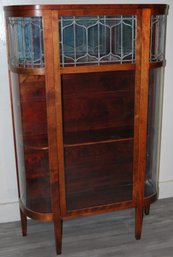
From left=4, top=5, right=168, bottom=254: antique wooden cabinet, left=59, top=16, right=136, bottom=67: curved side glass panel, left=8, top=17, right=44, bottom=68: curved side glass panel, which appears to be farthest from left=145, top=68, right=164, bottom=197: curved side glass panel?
left=8, top=17, right=44, bottom=68: curved side glass panel

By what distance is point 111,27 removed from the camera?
1.65 m

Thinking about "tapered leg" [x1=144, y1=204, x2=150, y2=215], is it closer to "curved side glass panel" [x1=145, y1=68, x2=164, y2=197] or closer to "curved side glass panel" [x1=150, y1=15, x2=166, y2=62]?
"curved side glass panel" [x1=145, y1=68, x2=164, y2=197]

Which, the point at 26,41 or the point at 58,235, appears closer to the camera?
the point at 26,41

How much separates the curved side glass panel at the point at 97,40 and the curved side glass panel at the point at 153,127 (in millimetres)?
220

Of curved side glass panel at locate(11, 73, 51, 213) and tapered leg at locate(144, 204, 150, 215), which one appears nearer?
curved side glass panel at locate(11, 73, 51, 213)

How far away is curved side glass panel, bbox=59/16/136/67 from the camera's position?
5.25 feet

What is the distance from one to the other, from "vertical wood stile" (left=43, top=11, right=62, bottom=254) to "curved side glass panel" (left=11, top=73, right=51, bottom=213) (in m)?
0.08

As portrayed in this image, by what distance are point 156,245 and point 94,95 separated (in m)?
0.89

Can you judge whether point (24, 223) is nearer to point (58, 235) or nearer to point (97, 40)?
point (58, 235)

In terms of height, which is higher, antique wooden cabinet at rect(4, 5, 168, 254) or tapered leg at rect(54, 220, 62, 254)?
antique wooden cabinet at rect(4, 5, 168, 254)

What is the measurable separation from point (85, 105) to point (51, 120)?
330 mm

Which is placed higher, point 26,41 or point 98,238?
point 26,41

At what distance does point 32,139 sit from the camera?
1813mm

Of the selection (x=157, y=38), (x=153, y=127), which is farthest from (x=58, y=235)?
(x=157, y=38)
